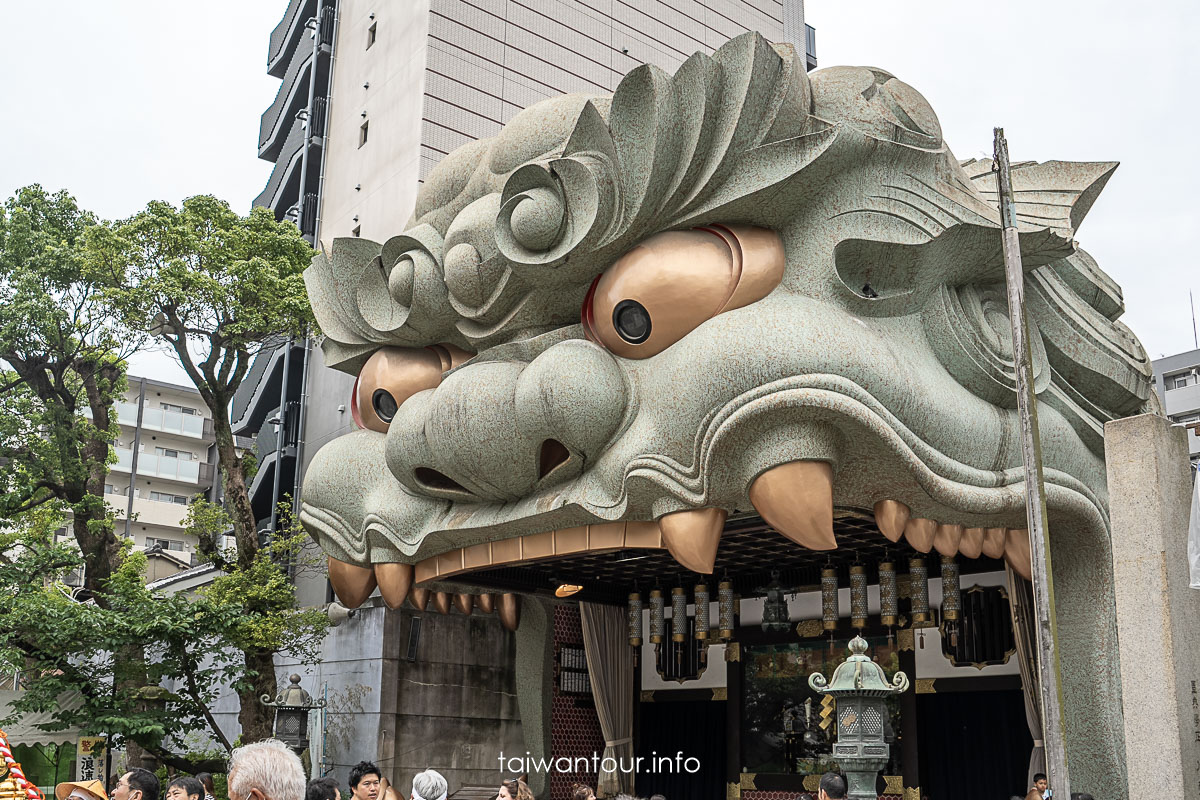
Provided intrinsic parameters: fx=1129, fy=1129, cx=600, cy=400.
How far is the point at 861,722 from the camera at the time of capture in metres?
7.74

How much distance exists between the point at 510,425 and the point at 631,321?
58.1 inches

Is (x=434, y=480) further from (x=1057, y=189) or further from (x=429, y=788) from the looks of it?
(x=1057, y=189)

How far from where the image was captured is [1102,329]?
11.6 meters

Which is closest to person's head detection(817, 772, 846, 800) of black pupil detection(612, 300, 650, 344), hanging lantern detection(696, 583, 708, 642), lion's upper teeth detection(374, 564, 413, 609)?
black pupil detection(612, 300, 650, 344)

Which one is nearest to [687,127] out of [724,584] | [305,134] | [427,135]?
[724,584]

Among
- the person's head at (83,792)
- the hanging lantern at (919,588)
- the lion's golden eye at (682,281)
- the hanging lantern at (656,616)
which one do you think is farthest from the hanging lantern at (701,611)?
the person's head at (83,792)

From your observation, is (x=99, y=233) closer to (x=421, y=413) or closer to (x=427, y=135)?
(x=427, y=135)

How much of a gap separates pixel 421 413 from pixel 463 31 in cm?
867

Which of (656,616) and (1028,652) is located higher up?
(656,616)

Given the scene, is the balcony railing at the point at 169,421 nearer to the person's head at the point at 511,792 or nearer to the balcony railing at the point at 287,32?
the balcony railing at the point at 287,32

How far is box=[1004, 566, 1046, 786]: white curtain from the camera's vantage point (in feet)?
39.6

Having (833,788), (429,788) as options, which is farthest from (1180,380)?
(429,788)

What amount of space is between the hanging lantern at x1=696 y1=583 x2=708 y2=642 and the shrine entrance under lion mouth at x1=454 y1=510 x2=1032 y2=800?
0.06 metres

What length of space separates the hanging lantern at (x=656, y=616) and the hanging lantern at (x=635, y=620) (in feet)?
0.62
